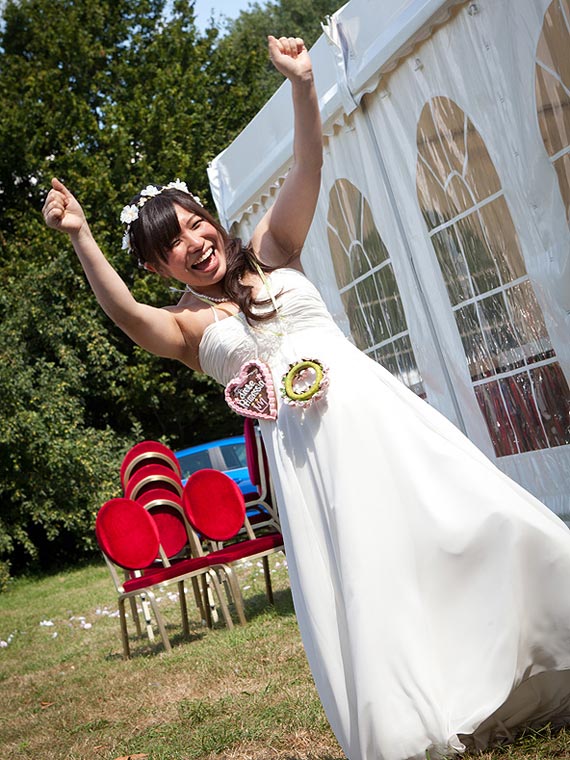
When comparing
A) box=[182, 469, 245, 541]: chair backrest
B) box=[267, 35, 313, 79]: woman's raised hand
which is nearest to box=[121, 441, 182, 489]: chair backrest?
box=[182, 469, 245, 541]: chair backrest

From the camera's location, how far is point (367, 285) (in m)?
6.62

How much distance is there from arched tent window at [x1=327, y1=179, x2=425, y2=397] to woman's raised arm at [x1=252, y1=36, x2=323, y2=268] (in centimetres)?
337

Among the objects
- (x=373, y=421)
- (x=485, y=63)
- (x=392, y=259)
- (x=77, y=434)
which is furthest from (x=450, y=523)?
(x=77, y=434)

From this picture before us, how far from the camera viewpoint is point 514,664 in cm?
225

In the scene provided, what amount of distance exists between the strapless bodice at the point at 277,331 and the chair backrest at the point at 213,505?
12.4 ft

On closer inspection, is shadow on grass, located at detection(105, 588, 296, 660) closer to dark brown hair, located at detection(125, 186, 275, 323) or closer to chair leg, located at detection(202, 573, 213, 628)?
chair leg, located at detection(202, 573, 213, 628)

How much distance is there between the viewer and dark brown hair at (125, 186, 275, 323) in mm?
2750

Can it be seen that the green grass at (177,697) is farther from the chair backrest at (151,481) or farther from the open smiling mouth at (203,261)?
the open smiling mouth at (203,261)

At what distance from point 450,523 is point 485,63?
3125mm

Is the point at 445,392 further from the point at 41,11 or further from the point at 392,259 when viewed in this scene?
the point at 41,11

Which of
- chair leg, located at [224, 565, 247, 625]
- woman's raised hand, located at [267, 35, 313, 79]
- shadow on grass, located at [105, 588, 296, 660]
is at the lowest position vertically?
shadow on grass, located at [105, 588, 296, 660]

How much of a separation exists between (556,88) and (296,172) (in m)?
2.08

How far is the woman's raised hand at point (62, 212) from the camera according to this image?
2594 millimetres

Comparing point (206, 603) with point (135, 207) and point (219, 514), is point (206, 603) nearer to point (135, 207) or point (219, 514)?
point (219, 514)
